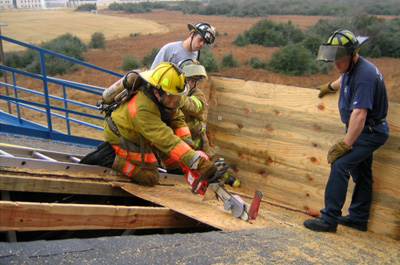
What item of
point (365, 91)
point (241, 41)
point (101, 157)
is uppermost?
point (365, 91)

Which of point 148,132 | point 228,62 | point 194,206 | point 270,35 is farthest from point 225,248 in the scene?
point 270,35

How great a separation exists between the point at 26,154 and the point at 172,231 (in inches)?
79.2

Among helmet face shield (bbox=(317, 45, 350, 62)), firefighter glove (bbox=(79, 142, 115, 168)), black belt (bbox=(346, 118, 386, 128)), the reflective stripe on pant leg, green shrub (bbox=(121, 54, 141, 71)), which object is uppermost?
helmet face shield (bbox=(317, 45, 350, 62))

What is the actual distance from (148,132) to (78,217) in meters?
1.25

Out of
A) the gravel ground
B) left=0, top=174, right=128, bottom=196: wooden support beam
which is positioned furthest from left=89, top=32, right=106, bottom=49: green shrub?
the gravel ground

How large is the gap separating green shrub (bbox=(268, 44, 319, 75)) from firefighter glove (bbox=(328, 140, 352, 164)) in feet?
73.3

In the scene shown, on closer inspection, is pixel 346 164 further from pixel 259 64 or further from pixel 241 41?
pixel 241 41

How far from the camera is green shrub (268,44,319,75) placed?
2562cm

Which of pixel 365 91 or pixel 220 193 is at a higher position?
pixel 365 91

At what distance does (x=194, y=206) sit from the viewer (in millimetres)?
3836

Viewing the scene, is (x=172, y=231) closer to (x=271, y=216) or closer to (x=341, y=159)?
(x=271, y=216)

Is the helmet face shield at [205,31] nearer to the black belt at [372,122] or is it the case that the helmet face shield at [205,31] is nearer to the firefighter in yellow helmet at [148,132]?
the firefighter in yellow helmet at [148,132]

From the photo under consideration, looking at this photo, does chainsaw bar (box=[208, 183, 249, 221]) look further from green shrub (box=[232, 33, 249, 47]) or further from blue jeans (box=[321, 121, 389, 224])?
green shrub (box=[232, 33, 249, 47])

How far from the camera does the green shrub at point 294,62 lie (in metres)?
25.6
